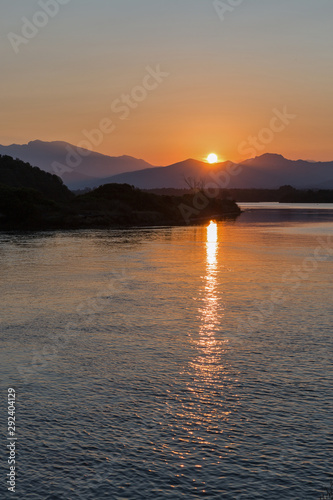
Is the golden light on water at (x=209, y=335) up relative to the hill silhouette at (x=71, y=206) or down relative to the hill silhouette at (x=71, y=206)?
down

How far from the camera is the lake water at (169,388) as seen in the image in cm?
1392

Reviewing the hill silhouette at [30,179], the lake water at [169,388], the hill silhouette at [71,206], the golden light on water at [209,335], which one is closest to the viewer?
the lake water at [169,388]

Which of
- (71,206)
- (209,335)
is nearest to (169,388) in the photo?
(209,335)

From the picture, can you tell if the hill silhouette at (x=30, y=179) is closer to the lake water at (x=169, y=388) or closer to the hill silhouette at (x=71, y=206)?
the hill silhouette at (x=71, y=206)

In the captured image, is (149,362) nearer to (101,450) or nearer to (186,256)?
(101,450)

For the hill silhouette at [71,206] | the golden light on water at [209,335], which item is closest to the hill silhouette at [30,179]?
the hill silhouette at [71,206]

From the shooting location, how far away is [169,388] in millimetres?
19594

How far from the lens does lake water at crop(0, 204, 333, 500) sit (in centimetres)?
1392

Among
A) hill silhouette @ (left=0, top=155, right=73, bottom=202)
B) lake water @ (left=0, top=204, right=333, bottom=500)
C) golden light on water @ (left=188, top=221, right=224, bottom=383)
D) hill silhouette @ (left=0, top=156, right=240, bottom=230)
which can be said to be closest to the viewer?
lake water @ (left=0, top=204, right=333, bottom=500)

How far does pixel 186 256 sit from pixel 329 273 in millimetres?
19028

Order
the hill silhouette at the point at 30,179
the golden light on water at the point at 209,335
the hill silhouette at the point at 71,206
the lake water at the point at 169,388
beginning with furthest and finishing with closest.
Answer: the hill silhouette at the point at 30,179 → the hill silhouette at the point at 71,206 → the golden light on water at the point at 209,335 → the lake water at the point at 169,388

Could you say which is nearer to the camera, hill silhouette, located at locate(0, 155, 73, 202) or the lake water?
the lake water

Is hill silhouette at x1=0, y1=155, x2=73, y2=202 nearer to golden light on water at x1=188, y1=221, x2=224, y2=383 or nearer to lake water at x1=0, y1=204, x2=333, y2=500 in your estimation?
golden light on water at x1=188, y1=221, x2=224, y2=383

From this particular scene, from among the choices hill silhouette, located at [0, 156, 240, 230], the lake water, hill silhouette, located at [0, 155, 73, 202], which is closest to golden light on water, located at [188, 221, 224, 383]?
the lake water
